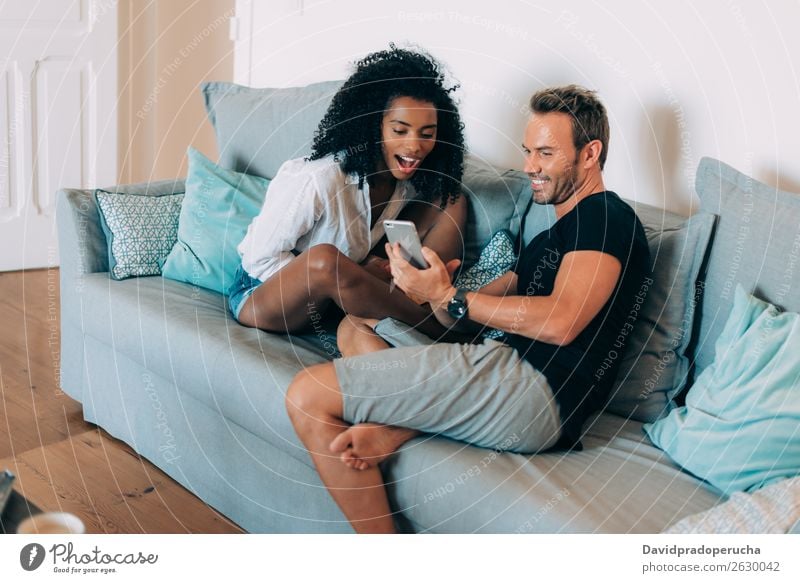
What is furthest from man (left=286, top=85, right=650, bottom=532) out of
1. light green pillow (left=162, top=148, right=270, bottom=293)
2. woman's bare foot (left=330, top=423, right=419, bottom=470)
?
light green pillow (left=162, top=148, right=270, bottom=293)

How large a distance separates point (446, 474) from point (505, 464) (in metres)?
0.10

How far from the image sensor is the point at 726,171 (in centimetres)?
177

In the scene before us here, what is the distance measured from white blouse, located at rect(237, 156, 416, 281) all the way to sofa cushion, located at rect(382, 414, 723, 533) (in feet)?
2.11

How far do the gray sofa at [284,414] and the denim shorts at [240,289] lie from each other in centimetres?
4

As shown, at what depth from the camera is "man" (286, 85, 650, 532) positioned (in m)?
1.62

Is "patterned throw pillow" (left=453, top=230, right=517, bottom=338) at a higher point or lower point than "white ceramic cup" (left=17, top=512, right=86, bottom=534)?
higher

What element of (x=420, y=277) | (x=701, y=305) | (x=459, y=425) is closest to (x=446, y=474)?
(x=459, y=425)

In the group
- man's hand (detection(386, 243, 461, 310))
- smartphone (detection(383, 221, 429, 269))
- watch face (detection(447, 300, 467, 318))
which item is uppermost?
smartphone (detection(383, 221, 429, 269))

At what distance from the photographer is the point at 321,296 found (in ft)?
6.47

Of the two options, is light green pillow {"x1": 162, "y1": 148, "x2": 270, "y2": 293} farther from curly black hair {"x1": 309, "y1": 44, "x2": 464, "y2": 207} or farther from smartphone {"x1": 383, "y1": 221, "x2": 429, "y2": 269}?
smartphone {"x1": 383, "y1": 221, "x2": 429, "y2": 269}

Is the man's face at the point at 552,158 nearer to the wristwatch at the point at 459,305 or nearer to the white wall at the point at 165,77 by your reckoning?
the wristwatch at the point at 459,305

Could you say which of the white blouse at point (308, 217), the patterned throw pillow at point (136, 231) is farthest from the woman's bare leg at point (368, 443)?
the patterned throw pillow at point (136, 231)

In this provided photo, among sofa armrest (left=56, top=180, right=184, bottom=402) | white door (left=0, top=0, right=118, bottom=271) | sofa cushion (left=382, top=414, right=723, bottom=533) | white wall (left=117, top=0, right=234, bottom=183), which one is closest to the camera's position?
sofa cushion (left=382, top=414, right=723, bottom=533)

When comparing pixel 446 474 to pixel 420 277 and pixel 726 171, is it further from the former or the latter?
pixel 726 171
